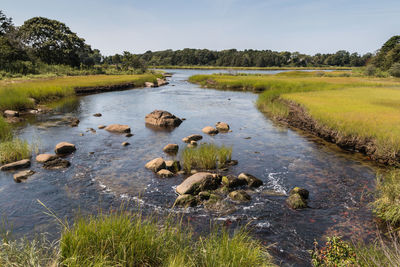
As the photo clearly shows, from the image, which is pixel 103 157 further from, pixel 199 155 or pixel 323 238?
pixel 323 238

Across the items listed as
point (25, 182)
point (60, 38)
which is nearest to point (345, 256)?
point (25, 182)

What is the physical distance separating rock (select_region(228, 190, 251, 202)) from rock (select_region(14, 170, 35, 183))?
9880mm

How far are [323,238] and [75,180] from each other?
1090 centimetres

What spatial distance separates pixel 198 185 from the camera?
36.9ft

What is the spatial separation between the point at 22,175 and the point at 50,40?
8426cm

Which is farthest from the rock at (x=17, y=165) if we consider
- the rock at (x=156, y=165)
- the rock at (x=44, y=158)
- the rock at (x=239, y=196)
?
the rock at (x=239, y=196)

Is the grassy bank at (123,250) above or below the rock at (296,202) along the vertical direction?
above

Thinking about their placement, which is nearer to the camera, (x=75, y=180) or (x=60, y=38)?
(x=75, y=180)

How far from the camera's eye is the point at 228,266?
4.84 m

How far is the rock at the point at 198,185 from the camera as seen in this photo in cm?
1109

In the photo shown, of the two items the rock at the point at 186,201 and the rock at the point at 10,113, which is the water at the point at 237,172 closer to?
the rock at the point at 186,201

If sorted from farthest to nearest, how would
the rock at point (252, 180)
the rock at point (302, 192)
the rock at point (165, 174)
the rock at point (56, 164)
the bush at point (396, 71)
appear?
the bush at point (396, 71)
the rock at point (56, 164)
the rock at point (165, 174)
the rock at point (252, 180)
the rock at point (302, 192)

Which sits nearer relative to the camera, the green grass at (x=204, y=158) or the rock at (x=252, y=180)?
the rock at (x=252, y=180)

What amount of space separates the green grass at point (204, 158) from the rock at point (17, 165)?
27.8 ft
